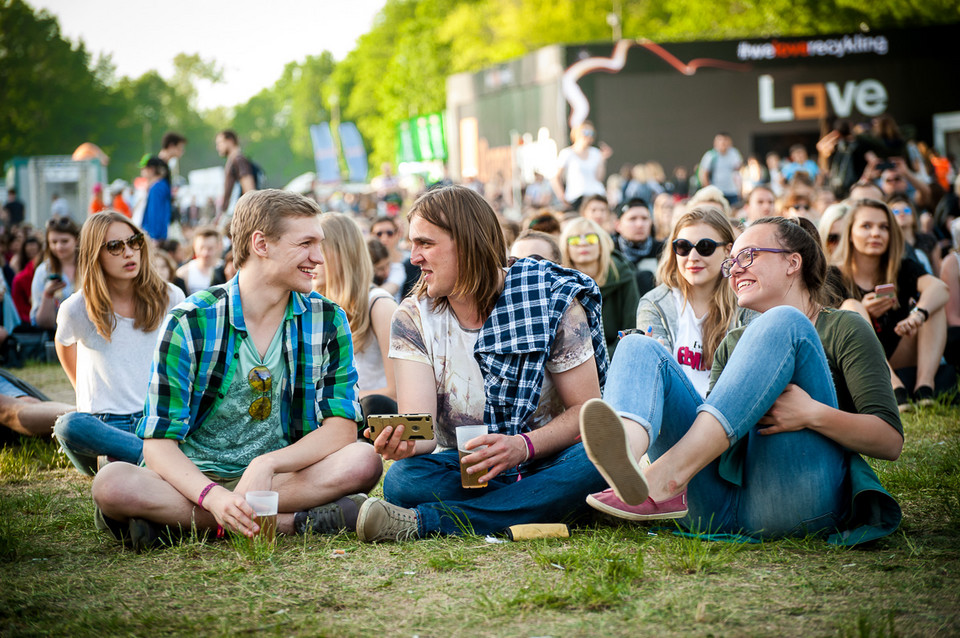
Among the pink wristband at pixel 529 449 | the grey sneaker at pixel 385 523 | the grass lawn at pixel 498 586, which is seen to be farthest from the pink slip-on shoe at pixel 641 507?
the grey sneaker at pixel 385 523

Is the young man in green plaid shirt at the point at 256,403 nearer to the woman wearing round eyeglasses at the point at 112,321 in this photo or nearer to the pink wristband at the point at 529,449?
the pink wristband at the point at 529,449

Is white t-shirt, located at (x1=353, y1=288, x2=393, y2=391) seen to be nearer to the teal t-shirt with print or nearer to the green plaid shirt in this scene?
the green plaid shirt

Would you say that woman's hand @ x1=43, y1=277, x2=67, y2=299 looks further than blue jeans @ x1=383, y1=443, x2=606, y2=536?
Yes

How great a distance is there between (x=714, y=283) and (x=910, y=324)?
7.57 ft

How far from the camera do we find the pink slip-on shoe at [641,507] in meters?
3.23

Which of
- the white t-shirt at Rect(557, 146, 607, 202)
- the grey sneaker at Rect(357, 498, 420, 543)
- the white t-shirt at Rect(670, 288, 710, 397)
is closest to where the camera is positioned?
the grey sneaker at Rect(357, 498, 420, 543)

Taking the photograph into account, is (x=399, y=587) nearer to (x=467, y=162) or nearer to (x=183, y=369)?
(x=183, y=369)

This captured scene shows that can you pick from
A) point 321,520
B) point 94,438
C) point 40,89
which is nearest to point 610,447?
point 321,520

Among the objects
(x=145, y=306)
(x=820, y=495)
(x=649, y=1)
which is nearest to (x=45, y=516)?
(x=145, y=306)

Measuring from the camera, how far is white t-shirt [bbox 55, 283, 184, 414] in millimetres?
5141

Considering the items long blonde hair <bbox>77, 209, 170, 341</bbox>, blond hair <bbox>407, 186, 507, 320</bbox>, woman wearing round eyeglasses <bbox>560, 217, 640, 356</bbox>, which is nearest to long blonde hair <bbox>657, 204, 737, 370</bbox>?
blond hair <bbox>407, 186, 507, 320</bbox>

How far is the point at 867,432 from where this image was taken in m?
3.22

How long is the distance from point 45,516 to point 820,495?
3.38 m

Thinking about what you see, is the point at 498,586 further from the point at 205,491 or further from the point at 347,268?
the point at 347,268
